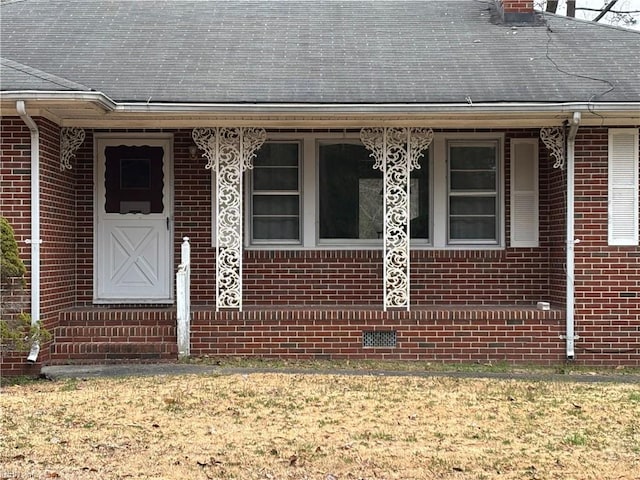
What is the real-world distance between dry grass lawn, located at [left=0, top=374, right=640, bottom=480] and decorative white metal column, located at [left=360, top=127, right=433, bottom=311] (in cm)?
173

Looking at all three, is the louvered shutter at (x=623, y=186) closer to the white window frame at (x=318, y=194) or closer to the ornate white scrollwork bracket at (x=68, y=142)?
the white window frame at (x=318, y=194)

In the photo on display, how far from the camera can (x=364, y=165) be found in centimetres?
1120

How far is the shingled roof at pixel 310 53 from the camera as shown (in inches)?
381

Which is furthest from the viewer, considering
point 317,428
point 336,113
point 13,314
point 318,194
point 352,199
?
point 352,199

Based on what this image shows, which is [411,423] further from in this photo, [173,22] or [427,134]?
[173,22]

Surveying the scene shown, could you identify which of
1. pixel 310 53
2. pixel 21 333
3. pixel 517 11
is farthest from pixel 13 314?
pixel 517 11

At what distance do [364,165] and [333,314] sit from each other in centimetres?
246

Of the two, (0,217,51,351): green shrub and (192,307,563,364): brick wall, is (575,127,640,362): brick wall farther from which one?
(0,217,51,351): green shrub

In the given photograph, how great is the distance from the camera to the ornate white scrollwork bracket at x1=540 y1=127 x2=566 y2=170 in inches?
387

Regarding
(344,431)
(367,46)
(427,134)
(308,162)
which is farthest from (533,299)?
(344,431)

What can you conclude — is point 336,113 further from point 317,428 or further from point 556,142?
point 317,428

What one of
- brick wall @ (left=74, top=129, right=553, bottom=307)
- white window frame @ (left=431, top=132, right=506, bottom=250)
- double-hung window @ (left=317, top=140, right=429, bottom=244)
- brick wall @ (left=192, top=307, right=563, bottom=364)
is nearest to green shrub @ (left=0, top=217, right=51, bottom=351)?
brick wall @ (left=192, top=307, right=563, bottom=364)

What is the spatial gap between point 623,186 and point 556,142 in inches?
38.5

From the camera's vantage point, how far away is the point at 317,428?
6.38m
